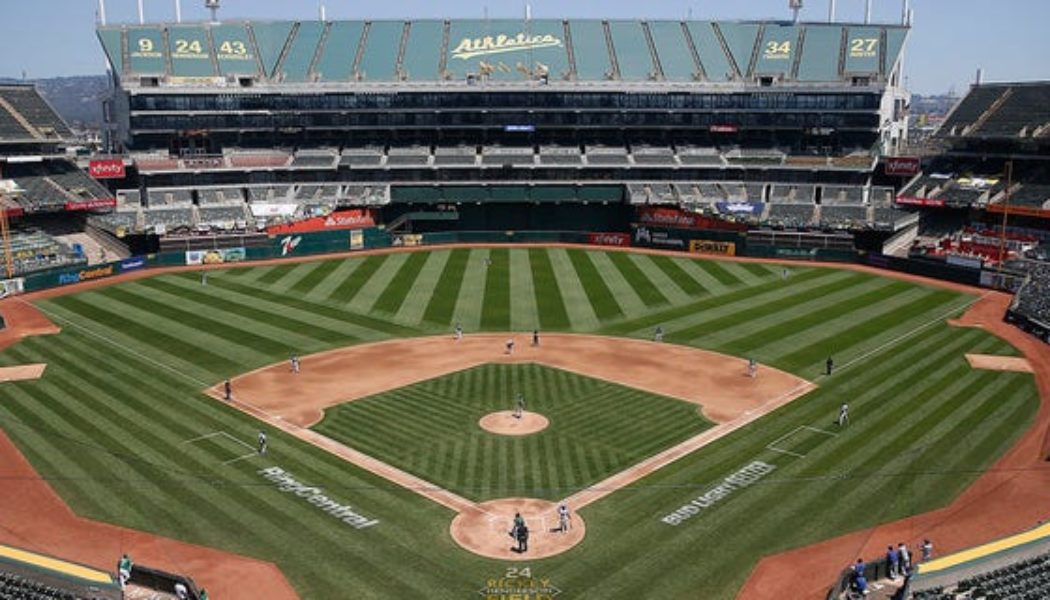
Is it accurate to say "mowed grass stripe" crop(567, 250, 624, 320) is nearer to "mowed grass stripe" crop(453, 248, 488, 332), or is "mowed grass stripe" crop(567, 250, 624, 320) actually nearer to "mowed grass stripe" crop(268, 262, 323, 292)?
"mowed grass stripe" crop(453, 248, 488, 332)

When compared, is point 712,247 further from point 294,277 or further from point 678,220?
point 294,277

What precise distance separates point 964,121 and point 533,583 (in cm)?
7998

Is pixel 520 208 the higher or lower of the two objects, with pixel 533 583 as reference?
higher

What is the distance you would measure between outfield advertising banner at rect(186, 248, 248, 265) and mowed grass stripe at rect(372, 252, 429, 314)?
16431 mm

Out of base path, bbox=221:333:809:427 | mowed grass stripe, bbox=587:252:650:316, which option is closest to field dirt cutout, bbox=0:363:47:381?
base path, bbox=221:333:809:427

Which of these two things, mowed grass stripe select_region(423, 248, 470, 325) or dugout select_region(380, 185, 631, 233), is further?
dugout select_region(380, 185, 631, 233)

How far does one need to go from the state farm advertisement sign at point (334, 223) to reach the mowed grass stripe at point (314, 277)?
585 centimetres

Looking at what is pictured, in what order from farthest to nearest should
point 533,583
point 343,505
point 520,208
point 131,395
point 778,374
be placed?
1. point 520,208
2. point 778,374
3. point 131,395
4. point 343,505
5. point 533,583

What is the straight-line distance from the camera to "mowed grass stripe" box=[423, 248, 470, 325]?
58325 mm

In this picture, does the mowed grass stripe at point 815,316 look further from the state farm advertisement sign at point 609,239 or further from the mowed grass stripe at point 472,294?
the state farm advertisement sign at point 609,239

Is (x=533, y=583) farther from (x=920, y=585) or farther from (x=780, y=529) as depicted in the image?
(x=920, y=585)

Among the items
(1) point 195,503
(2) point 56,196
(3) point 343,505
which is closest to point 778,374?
(3) point 343,505

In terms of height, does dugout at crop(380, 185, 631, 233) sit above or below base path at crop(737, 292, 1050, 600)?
above

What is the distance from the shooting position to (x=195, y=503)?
3016 centimetres
